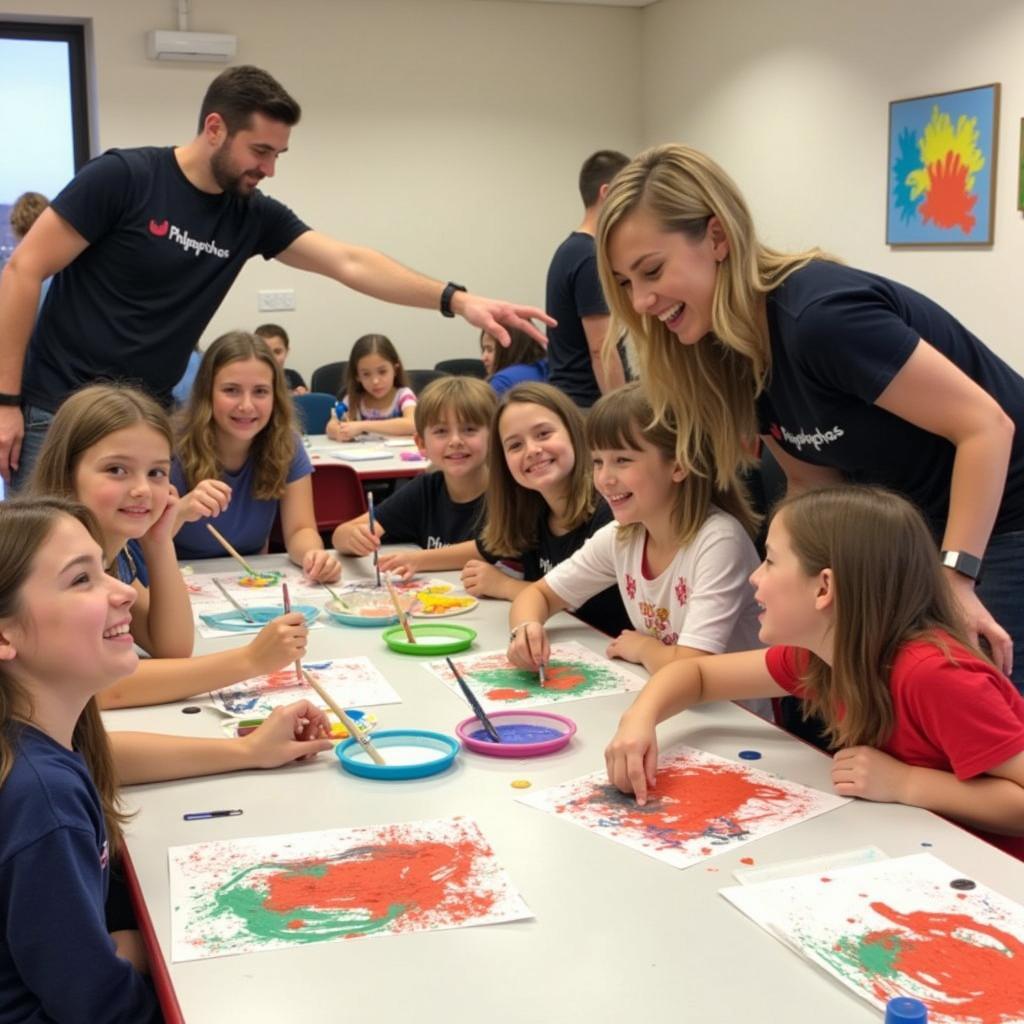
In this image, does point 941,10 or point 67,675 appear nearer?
point 67,675

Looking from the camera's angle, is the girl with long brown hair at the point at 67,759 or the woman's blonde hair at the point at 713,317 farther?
the woman's blonde hair at the point at 713,317

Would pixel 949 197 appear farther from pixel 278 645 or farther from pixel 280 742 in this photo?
pixel 280 742

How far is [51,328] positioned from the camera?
2.87m

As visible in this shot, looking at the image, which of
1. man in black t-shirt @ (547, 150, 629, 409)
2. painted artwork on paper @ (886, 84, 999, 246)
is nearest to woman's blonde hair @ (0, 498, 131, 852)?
man in black t-shirt @ (547, 150, 629, 409)

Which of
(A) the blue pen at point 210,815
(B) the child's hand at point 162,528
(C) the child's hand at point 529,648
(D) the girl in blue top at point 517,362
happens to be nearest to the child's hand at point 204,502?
(B) the child's hand at point 162,528

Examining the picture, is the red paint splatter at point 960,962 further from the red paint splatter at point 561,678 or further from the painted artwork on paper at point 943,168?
the painted artwork on paper at point 943,168

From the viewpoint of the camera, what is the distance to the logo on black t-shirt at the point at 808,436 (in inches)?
70.9

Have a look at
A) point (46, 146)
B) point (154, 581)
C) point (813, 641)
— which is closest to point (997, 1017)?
point (813, 641)

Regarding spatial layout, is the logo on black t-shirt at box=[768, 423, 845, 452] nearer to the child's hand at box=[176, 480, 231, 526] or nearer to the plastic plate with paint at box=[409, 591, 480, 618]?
the plastic plate with paint at box=[409, 591, 480, 618]

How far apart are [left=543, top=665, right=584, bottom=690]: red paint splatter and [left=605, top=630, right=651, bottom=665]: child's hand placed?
0.09 m

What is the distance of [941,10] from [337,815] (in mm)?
4968

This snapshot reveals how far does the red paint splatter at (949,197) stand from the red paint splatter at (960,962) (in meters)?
4.56

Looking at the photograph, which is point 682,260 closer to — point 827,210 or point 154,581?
point 154,581

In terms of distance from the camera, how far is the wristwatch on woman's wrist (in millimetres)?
1619
